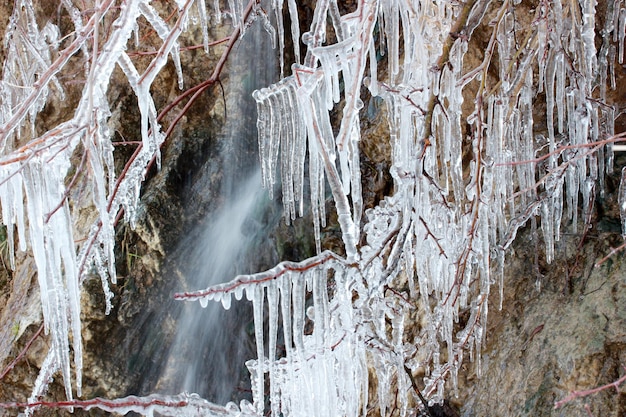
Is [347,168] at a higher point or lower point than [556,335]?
higher

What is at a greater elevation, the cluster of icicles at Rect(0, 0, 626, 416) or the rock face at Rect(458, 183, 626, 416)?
the cluster of icicles at Rect(0, 0, 626, 416)

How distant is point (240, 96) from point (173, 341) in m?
1.55

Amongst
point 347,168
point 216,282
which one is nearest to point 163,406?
point 347,168

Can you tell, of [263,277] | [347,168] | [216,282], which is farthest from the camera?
[216,282]

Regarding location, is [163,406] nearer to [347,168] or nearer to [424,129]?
[347,168]

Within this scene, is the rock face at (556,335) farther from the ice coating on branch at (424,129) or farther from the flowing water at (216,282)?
the flowing water at (216,282)

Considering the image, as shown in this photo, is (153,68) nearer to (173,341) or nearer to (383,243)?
(383,243)

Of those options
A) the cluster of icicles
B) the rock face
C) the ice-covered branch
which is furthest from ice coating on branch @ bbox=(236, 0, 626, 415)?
the rock face

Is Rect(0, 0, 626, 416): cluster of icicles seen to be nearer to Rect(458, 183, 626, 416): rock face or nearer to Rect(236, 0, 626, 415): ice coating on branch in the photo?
Rect(236, 0, 626, 415): ice coating on branch

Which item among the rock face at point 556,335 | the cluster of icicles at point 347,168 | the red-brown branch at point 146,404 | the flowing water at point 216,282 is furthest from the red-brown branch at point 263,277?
the flowing water at point 216,282

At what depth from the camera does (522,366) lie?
2.51 meters

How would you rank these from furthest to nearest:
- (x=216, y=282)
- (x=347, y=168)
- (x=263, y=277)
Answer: (x=216, y=282)
(x=263, y=277)
(x=347, y=168)

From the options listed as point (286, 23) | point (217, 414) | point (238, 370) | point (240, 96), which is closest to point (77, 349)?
point (217, 414)

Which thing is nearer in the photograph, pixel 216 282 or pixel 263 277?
pixel 263 277
